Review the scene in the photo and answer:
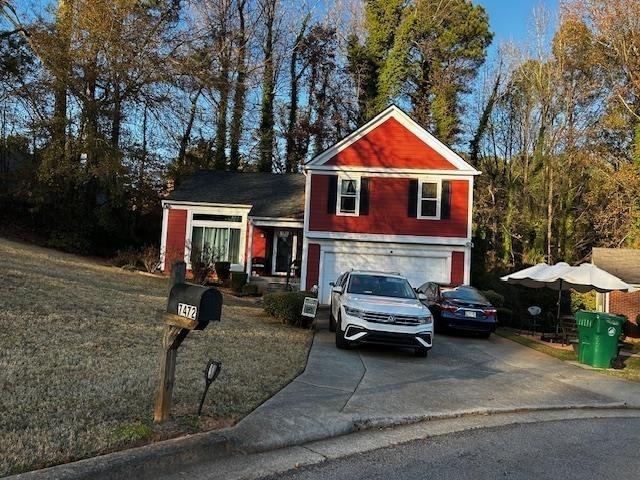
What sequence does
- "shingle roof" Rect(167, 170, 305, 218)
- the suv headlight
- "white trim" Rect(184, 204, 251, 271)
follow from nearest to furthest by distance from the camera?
the suv headlight
"white trim" Rect(184, 204, 251, 271)
"shingle roof" Rect(167, 170, 305, 218)

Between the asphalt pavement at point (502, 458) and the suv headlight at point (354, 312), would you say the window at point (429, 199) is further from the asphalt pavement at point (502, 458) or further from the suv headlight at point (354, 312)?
the asphalt pavement at point (502, 458)

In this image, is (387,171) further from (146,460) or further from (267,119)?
(146,460)

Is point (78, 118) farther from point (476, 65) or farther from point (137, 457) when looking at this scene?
point (476, 65)

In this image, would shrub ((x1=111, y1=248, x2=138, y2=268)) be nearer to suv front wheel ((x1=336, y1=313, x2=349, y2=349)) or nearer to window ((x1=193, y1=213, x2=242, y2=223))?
window ((x1=193, y1=213, x2=242, y2=223))

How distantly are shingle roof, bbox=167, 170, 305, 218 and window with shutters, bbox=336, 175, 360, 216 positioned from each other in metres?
2.43

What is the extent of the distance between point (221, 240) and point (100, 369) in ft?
59.0

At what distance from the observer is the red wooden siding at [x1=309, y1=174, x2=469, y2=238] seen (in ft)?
72.0

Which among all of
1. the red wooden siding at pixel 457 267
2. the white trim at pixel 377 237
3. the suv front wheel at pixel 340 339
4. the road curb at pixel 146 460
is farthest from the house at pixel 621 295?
the road curb at pixel 146 460

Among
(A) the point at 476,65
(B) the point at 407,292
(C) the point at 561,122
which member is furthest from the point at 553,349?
(A) the point at 476,65

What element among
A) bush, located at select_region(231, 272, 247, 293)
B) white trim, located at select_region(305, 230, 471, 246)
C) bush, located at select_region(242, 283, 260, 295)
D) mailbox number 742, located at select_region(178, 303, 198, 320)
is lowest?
bush, located at select_region(242, 283, 260, 295)

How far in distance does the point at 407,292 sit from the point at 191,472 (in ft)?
27.5

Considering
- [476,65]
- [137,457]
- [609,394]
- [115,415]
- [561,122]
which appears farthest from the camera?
[476,65]

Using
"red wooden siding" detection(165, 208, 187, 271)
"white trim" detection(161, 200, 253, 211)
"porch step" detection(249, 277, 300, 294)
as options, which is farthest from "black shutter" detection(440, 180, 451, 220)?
"red wooden siding" detection(165, 208, 187, 271)

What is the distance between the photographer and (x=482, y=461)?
18.0 feet
